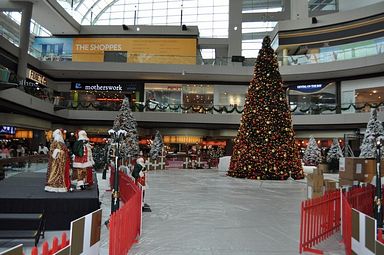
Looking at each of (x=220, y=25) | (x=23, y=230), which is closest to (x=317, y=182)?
(x=23, y=230)

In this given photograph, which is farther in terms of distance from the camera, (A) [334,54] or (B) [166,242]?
(A) [334,54]

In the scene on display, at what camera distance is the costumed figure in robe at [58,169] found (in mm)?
8211

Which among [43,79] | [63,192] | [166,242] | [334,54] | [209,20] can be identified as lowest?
[166,242]

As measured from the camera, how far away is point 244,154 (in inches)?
726

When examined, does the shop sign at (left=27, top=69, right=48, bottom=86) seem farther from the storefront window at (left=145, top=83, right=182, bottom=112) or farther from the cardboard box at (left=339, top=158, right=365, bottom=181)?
the cardboard box at (left=339, top=158, right=365, bottom=181)

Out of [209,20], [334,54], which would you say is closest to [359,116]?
[334,54]

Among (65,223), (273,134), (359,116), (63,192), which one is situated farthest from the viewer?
(359,116)

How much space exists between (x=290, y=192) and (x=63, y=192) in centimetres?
885

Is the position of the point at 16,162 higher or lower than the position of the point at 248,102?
lower

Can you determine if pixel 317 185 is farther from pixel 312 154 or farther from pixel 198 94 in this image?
pixel 198 94

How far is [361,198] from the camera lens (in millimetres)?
8391

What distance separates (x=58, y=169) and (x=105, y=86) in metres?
28.5

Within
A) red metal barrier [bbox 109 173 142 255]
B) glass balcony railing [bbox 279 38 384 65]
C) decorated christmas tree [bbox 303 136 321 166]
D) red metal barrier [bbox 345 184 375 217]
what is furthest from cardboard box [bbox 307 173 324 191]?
glass balcony railing [bbox 279 38 384 65]

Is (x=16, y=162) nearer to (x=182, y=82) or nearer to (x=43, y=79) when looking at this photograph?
(x=43, y=79)
